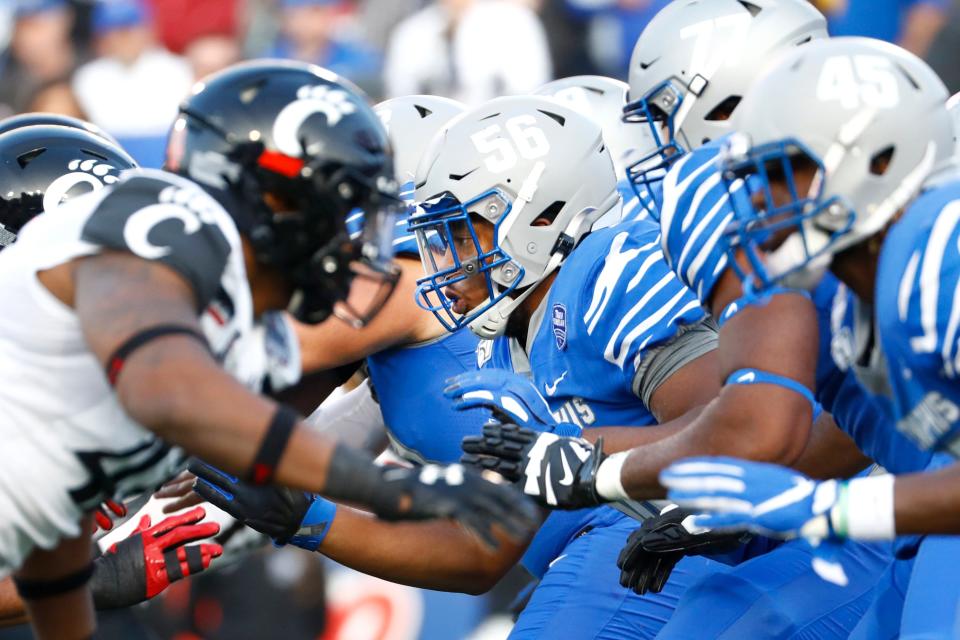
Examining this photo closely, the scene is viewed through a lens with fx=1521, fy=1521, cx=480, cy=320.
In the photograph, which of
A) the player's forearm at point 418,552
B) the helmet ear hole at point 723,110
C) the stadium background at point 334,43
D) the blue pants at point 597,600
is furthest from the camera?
the stadium background at point 334,43

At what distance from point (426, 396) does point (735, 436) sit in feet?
4.52

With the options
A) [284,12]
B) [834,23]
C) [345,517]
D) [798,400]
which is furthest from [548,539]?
[284,12]

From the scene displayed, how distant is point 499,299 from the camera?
415cm

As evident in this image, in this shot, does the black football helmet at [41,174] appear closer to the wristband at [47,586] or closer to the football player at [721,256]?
the wristband at [47,586]

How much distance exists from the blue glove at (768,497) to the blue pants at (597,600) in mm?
1123

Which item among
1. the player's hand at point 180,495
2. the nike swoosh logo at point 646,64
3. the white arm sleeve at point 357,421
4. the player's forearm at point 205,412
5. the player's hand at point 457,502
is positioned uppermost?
the player's forearm at point 205,412

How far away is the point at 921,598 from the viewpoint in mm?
3197

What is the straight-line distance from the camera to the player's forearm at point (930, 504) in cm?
268

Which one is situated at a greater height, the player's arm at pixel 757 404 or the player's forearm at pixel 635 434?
the player's arm at pixel 757 404

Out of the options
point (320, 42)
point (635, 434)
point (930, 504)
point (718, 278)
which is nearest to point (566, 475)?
point (635, 434)

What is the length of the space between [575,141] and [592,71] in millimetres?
5039

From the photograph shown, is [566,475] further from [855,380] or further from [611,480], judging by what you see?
[855,380]

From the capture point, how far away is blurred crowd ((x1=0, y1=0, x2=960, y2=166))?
352 inches

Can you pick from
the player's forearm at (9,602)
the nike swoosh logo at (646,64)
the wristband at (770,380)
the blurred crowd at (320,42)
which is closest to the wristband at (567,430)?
the wristband at (770,380)
